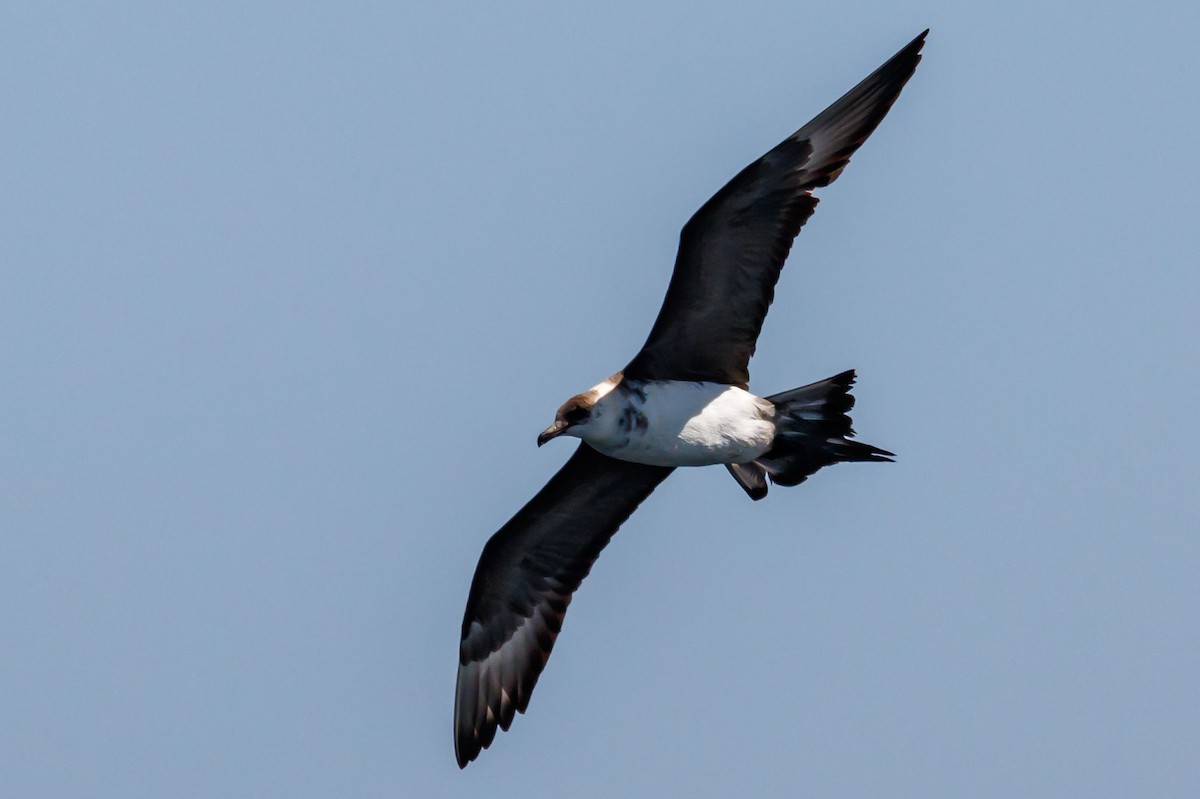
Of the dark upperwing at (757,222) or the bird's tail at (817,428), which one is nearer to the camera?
the dark upperwing at (757,222)

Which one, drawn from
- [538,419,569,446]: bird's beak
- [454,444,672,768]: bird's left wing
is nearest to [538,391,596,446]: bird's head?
[538,419,569,446]: bird's beak

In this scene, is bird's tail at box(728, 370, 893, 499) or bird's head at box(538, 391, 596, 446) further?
bird's tail at box(728, 370, 893, 499)

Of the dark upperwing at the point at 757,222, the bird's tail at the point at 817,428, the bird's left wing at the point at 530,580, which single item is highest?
the dark upperwing at the point at 757,222

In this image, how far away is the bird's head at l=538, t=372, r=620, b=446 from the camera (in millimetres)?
11125

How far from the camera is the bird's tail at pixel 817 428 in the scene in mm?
11586

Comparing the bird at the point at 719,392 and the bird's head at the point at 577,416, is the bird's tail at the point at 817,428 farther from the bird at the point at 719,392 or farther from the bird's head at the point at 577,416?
the bird's head at the point at 577,416

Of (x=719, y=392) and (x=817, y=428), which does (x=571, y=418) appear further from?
(x=817, y=428)

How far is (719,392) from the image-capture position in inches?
457

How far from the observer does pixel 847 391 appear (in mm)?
11586

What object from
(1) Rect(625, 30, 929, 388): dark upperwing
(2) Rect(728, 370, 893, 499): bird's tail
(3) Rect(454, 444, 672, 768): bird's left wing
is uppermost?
(1) Rect(625, 30, 929, 388): dark upperwing

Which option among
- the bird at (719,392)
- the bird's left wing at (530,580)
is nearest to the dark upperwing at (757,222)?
the bird at (719,392)

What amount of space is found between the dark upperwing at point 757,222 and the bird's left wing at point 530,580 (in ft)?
4.16

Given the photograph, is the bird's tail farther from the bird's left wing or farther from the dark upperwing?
the bird's left wing

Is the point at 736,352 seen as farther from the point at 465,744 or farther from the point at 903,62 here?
the point at 465,744
